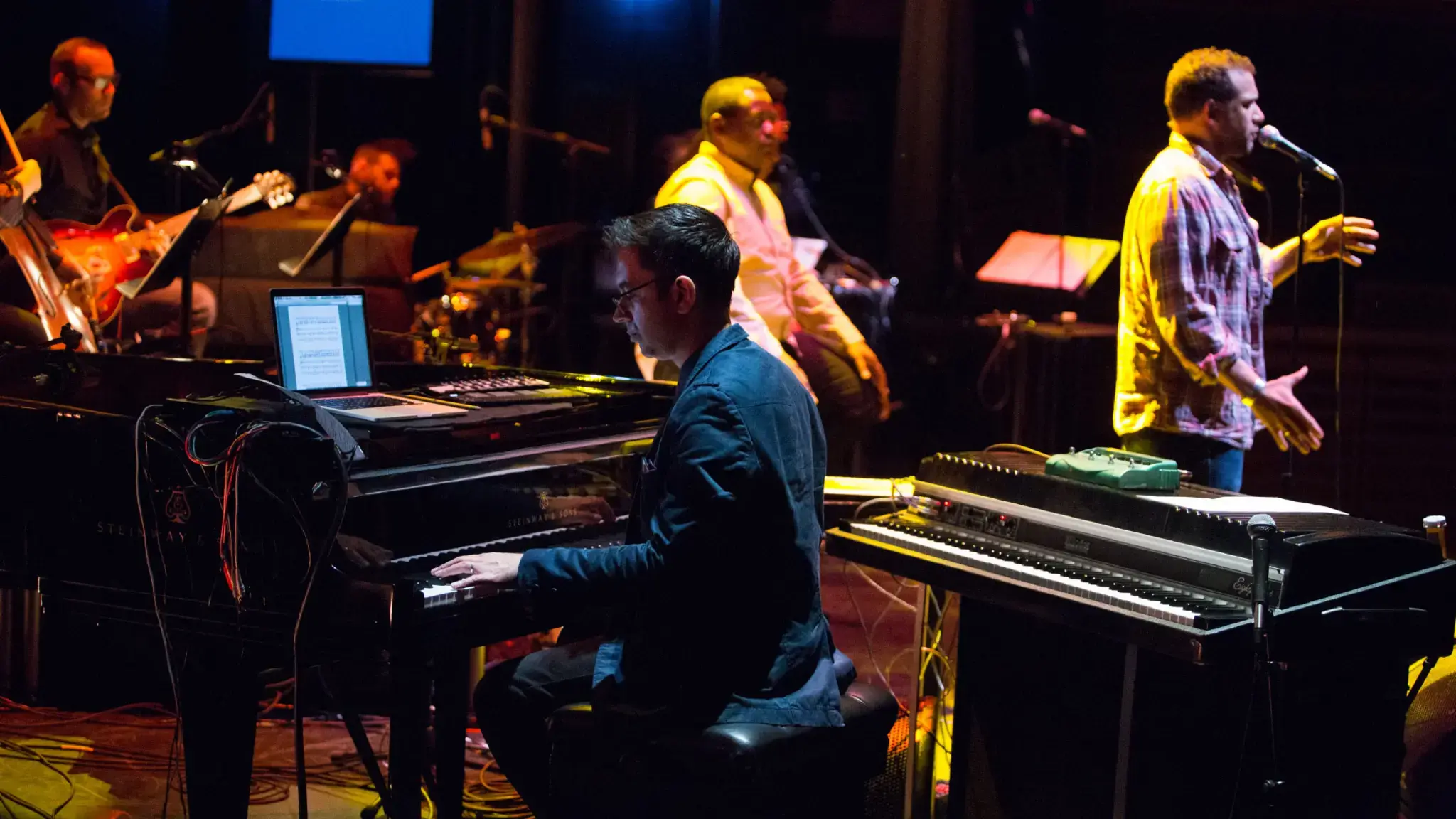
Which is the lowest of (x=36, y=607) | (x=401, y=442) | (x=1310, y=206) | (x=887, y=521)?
(x=36, y=607)

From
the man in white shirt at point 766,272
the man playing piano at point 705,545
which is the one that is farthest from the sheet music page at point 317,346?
the man in white shirt at point 766,272

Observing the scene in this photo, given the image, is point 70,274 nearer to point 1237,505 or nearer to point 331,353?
point 331,353

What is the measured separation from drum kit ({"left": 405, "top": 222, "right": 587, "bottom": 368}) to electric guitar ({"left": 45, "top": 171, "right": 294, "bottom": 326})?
1.24 m

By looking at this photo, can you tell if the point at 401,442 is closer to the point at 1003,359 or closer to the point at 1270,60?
the point at 1003,359

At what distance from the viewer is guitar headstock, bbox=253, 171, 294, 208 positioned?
16.7 ft

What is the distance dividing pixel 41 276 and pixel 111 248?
37cm

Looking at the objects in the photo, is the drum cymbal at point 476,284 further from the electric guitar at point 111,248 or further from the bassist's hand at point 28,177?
the bassist's hand at point 28,177

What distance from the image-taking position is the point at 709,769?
7.50 ft

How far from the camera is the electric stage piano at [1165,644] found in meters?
2.49

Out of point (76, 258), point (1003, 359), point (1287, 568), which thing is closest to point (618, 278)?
point (1287, 568)

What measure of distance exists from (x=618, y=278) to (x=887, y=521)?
1.02 m

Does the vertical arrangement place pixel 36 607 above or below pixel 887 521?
below

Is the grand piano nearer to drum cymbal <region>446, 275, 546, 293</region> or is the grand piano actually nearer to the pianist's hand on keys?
the pianist's hand on keys

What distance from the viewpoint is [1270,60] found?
7.17 m
